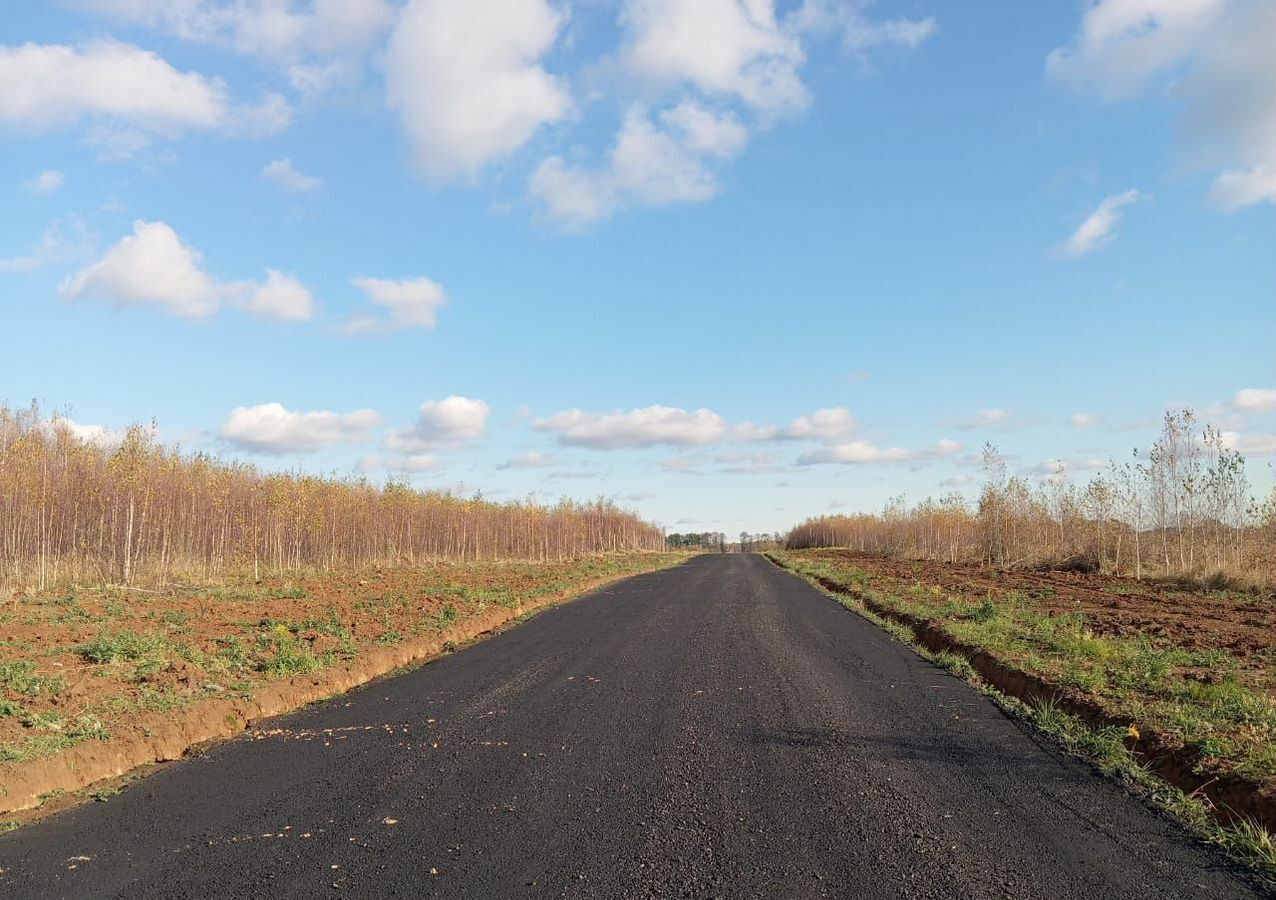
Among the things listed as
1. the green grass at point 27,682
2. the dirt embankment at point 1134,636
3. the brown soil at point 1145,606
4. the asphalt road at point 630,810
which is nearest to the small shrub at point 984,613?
the dirt embankment at point 1134,636

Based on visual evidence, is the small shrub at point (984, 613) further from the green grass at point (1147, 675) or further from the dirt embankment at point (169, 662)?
the dirt embankment at point (169, 662)

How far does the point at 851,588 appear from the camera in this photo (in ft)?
90.5

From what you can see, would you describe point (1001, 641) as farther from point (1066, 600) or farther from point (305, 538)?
point (305, 538)

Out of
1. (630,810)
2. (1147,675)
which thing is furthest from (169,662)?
(1147,675)

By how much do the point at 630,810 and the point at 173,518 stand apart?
27576 mm

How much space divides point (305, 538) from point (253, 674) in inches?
1057

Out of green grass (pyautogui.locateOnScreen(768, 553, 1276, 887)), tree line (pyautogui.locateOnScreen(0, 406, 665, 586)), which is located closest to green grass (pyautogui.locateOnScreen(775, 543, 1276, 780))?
green grass (pyautogui.locateOnScreen(768, 553, 1276, 887))

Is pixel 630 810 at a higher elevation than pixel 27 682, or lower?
lower

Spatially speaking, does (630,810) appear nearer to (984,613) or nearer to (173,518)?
(984,613)

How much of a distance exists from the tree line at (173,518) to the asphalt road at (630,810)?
62.5ft

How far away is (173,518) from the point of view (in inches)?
1083

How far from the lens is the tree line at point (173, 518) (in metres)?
22.9

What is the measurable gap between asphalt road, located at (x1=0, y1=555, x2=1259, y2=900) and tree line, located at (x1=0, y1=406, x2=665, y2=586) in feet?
62.5

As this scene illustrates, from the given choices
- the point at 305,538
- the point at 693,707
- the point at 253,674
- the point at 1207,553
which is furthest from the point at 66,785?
the point at 1207,553
